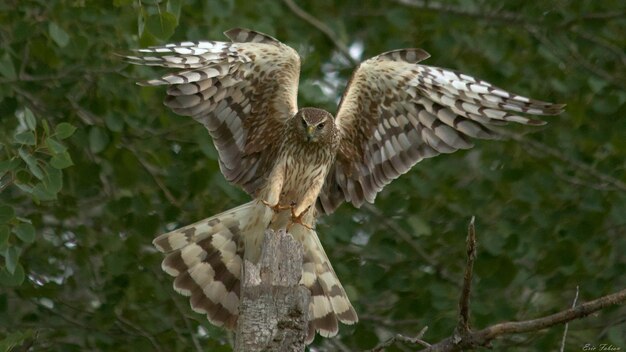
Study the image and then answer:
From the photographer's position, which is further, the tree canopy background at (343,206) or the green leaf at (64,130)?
the tree canopy background at (343,206)

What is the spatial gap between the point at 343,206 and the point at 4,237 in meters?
2.81

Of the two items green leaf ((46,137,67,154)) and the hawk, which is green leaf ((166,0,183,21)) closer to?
the hawk

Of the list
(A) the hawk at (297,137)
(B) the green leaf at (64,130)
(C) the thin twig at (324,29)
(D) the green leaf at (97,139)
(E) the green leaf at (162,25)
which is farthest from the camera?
(C) the thin twig at (324,29)

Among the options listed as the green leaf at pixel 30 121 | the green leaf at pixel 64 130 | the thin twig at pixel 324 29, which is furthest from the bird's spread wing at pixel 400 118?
the green leaf at pixel 30 121

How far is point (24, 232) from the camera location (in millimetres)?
4945

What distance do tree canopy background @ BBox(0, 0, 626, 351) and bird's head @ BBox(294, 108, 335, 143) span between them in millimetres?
603

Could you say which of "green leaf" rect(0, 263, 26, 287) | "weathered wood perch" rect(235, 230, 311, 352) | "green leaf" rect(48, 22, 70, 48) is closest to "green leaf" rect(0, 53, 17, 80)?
"green leaf" rect(48, 22, 70, 48)

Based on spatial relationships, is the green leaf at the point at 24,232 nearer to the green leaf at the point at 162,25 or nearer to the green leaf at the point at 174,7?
the green leaf at the point at 162,25

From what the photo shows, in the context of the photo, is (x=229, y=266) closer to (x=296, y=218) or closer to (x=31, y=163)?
(x=296, y=218)

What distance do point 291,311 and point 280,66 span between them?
2392 mm

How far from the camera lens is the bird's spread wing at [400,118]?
236 inches

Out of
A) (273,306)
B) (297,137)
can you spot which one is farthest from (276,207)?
(273,306)

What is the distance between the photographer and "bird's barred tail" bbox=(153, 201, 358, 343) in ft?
19.1

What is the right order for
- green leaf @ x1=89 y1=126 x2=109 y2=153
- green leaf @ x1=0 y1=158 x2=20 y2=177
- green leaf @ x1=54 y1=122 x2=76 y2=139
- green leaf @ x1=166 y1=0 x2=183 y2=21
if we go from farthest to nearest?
green leaf @ x1=89 y1=126 x2=109 y2=153, green leaf @ x1=166 y1=0 x2=183 y2=21, green leaf @ x1=54 y1=122 x2=76 y2=139, green leaf @ x1=0 y1=158 x2=20 y2=177
